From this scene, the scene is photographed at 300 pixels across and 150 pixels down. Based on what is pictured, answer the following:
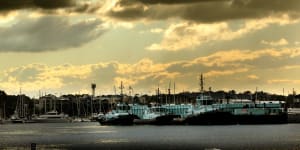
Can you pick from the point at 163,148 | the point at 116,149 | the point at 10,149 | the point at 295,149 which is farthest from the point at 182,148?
the point at 10,149

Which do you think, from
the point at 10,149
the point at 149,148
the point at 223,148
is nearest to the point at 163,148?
the point at 149,148

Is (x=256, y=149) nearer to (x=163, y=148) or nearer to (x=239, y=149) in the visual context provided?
(x=239, y=149)

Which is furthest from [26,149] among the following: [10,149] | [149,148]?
[149,148]

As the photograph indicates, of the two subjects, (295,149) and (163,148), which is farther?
(163,148)

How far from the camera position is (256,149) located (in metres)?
123

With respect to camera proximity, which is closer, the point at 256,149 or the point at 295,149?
the point at 295,149

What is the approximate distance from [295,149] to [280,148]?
8029 mm

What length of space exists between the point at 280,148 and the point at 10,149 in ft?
156

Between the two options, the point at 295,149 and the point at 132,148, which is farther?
the point at 132,148

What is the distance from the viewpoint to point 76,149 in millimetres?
125688

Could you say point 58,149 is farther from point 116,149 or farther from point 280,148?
point 280,148

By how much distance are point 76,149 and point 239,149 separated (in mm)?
29064

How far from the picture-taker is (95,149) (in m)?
126

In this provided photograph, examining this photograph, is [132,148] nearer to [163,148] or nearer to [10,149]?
[163,148]
